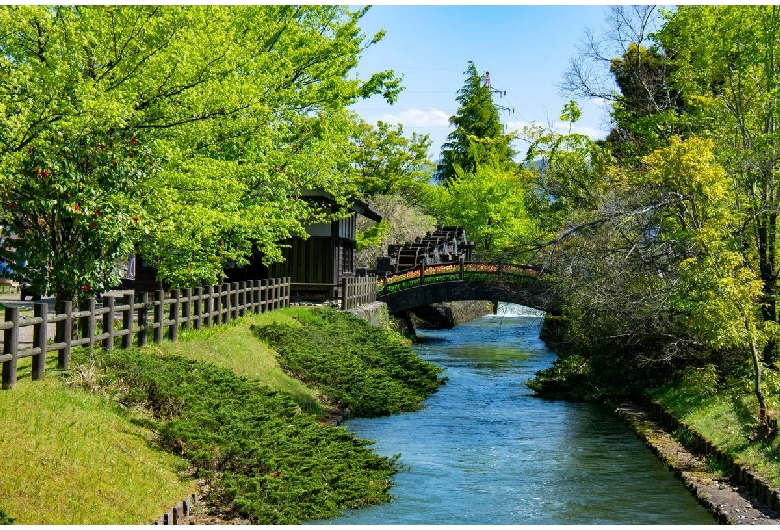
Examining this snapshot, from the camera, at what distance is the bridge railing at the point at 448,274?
38.8 meters

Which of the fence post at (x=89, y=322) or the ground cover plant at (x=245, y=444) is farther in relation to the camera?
the fence post at (x=89, y=322)

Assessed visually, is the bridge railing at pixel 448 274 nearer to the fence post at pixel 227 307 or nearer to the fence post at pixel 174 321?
the fence post at pixel 227 307

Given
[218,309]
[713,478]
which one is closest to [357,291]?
[218,309]

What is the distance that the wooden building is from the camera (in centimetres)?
3144

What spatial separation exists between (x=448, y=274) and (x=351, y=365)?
1716 centimetres

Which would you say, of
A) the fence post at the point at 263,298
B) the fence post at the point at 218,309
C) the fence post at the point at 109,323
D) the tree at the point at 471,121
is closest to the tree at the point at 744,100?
the fence post at the point at 218,309

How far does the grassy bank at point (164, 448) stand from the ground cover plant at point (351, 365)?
3901mm

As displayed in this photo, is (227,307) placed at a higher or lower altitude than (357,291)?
lower

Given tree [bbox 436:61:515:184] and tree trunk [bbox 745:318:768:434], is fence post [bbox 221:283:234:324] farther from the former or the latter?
tree [bbox 436:61:515:184]

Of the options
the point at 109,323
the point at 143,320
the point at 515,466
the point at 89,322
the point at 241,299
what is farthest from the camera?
the point at 241,299

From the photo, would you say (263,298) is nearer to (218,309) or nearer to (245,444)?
(218,309)

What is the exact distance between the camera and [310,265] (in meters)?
32.7

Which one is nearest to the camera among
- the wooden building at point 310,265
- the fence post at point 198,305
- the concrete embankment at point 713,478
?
the concrete embankment at point 713,478

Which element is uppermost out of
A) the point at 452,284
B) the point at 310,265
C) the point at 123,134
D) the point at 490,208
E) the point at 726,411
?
the point at 490,208
